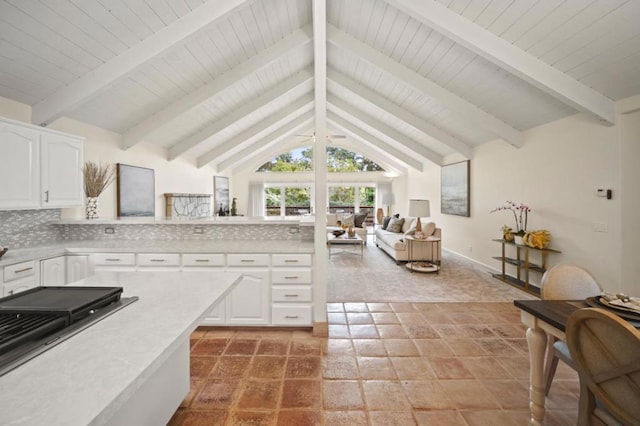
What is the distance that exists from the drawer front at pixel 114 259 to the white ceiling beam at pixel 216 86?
213 cm

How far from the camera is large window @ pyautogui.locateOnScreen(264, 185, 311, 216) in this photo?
Answer: 10500 millimetres

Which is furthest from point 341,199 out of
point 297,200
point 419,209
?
point 419,209

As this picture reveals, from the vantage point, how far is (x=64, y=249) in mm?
2850

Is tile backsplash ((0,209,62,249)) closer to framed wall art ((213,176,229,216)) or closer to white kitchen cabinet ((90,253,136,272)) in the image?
white kitchen cabinet ((90,253,136,272))

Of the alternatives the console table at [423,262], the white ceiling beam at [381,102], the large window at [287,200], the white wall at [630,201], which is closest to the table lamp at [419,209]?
the console table at [423,262]

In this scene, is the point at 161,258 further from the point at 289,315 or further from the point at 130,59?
the point at 130,59

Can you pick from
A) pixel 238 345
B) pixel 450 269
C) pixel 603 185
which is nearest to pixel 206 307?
pixel 238 345

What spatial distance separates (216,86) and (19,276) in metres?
3.03

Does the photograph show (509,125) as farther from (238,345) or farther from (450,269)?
(238,345)

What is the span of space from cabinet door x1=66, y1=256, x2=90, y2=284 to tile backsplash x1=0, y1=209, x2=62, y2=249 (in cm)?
54

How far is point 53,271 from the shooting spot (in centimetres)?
273

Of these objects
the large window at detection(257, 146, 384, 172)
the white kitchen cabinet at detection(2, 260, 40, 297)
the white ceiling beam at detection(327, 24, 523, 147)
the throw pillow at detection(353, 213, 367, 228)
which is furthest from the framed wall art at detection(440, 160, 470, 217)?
the white kitchen cabinet at detection(2, 260, 40, 297)

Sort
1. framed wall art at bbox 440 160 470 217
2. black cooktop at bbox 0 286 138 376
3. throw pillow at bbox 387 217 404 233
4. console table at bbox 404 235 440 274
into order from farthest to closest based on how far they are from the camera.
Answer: throw pillow at bbox 387 217 404 233 < framed wall art at bbox 440 160 470 217 < console table at bbox 404 235 440 274 < black cooktop at bbox 0 286 138 376

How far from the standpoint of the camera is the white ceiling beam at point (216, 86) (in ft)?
13.1
